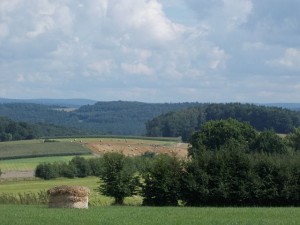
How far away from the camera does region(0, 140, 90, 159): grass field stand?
124 metres

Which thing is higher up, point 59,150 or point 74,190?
point 74,190

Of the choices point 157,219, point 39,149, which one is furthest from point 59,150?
point 157,219

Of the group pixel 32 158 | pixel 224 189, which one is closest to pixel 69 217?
pixel 224 189

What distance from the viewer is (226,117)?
186000mm

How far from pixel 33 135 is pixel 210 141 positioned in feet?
306

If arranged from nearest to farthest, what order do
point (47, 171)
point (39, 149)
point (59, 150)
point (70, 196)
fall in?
point (70, 196)
point (47, 171)
point (59, 150)
point (39, 149)

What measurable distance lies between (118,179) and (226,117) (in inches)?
5466

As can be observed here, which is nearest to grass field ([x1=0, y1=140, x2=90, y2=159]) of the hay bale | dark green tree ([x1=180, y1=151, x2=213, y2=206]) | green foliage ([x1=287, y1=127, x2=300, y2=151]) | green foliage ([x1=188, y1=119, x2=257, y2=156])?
green foliage ([x1=188, y1=119, x2=257, y2=156])

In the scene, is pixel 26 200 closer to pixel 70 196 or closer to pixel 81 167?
pixel 70 196

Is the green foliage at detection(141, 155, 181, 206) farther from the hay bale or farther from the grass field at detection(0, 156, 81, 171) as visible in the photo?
the grass field at detection(0, 156, 81, 171)

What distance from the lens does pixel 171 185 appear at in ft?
152

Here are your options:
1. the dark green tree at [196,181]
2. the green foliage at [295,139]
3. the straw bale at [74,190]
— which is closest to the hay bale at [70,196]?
the straw bale at [74,190]

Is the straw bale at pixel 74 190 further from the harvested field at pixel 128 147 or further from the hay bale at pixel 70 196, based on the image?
the harvested field at pixel 128 147

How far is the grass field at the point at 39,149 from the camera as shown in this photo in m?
124
